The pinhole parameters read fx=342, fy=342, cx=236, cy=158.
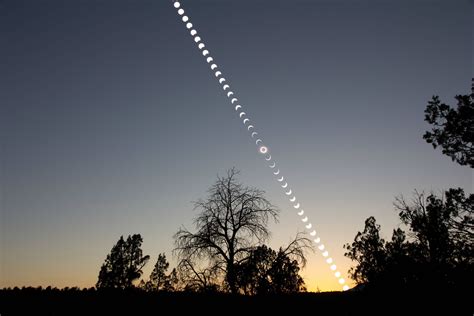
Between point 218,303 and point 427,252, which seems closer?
point 218,303

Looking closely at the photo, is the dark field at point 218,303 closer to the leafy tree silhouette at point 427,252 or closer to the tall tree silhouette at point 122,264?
the leafy tree silhouette at point 427,252

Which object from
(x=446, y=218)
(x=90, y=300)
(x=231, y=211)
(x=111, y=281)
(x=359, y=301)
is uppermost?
(x=111, y=281)

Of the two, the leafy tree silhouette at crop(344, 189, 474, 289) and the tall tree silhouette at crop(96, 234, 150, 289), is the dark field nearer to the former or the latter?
the leafy tree silhouette at crop(344, 189, 474, 289)

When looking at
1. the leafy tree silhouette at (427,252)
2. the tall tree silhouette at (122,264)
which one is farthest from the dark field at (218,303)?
the tall tree silhouette at (122,264)

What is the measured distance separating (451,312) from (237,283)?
12.9m

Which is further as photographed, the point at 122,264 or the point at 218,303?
the point at 122,264

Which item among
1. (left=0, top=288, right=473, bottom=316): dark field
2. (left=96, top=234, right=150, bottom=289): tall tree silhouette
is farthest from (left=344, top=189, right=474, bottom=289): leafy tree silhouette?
(left=96, top=234, right=150, bottom=289): tall tree silhouette

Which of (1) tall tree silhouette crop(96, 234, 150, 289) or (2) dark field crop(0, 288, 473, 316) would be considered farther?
(1) tall tree silhouette crop(96, 234, 150, 289)

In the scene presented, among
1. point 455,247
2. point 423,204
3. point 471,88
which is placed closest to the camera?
point 471,88

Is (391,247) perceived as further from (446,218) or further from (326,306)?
(326,306)

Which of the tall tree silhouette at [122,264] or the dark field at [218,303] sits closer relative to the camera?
the dark field at [218,303]

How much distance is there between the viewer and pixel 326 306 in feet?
35.9

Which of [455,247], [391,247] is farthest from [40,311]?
[391,247]

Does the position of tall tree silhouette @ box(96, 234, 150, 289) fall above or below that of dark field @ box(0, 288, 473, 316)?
above
